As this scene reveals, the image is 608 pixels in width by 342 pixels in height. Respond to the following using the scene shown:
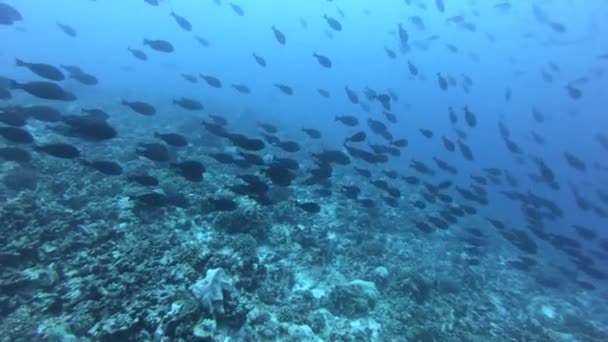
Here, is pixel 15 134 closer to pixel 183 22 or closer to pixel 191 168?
pixel 191 168

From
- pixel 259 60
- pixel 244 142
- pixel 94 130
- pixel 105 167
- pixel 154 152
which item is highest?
pixel 259 60

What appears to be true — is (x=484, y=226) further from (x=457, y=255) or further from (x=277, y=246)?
(x=277, y=246)

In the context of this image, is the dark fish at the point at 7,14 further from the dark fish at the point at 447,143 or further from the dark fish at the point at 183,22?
the dark fish at the point at 447,143

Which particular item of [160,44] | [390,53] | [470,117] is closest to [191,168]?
[160,44]

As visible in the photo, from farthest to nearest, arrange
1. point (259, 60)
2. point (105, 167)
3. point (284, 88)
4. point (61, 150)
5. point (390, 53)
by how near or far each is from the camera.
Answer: point (390, 53)
point (259, 60)
point (284, 88)
point (105, 167)
point (61, 150)

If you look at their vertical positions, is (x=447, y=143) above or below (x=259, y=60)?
above

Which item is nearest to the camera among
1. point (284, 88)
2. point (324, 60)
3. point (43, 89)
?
point (43, 89)

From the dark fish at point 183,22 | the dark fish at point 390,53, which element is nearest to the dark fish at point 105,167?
the dark fish at point 183,22

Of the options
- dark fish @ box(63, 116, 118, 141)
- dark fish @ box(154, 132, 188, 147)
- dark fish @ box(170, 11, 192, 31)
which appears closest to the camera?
dark fish @ box(63, 116, 118, 141)

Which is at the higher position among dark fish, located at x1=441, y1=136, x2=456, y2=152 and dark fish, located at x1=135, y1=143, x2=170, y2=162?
dark fish, located at x1=441, y1=136, x2=456, y2=152

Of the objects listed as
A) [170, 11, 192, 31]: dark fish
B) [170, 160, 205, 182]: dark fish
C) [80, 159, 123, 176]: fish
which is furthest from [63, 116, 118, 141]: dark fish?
[170, 11, 192, 31]: dark fish

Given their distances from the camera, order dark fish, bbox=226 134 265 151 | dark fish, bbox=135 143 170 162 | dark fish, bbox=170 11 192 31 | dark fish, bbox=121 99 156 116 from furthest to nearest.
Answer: dark fish, bbox=170 11 192 31 → dark fish, bbox=121 99 156 116 → dark fish, bbox=226 134 265 151 → dark fish, bbox=135 143 170 162

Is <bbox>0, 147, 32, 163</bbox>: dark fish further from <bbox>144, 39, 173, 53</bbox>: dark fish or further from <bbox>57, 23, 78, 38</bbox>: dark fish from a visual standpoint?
<bbox>57, 23, 78, 38</bbox>: dark fish

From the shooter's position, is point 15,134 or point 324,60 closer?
point 15,134
